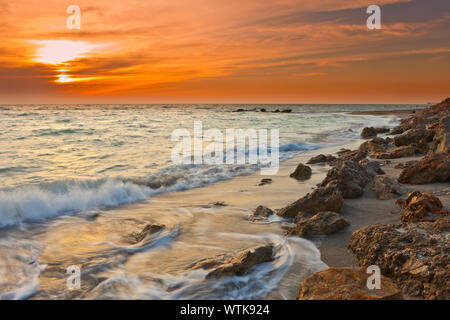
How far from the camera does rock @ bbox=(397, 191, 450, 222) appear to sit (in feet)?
12.9

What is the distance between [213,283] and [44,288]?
69.3 inches

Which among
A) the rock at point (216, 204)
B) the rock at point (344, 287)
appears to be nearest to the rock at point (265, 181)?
the rock at point (216, 204)

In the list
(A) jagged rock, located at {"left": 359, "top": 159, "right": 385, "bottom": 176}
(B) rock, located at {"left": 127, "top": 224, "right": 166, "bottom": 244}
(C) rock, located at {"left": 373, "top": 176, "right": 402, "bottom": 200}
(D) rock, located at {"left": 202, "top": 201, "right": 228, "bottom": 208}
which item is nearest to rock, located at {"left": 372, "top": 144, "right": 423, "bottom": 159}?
(A) jagged rock, located at {"left": 359, "top": 159, "right": 385, "bottom": 176}

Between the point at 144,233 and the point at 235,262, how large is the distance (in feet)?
6.06

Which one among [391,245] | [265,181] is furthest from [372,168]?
[391,245]

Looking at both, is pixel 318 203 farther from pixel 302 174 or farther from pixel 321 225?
pixel 302 174

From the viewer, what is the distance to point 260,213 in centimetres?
543

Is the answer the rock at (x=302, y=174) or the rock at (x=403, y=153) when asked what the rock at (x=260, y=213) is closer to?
the rock at (x=302, y=174)

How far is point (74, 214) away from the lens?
241 inches

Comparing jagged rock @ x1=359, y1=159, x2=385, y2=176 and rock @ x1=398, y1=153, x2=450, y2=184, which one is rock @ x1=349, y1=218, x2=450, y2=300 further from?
jagged rock @ x1=359, y1=159, x2=385, y2=176

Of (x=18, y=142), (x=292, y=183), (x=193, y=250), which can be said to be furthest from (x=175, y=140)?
(x=193, y=250)

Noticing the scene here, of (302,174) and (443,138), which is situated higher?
(443,138)

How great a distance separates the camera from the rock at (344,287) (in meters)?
2.53

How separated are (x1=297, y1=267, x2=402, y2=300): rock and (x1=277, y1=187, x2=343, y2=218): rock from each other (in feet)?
7.14
